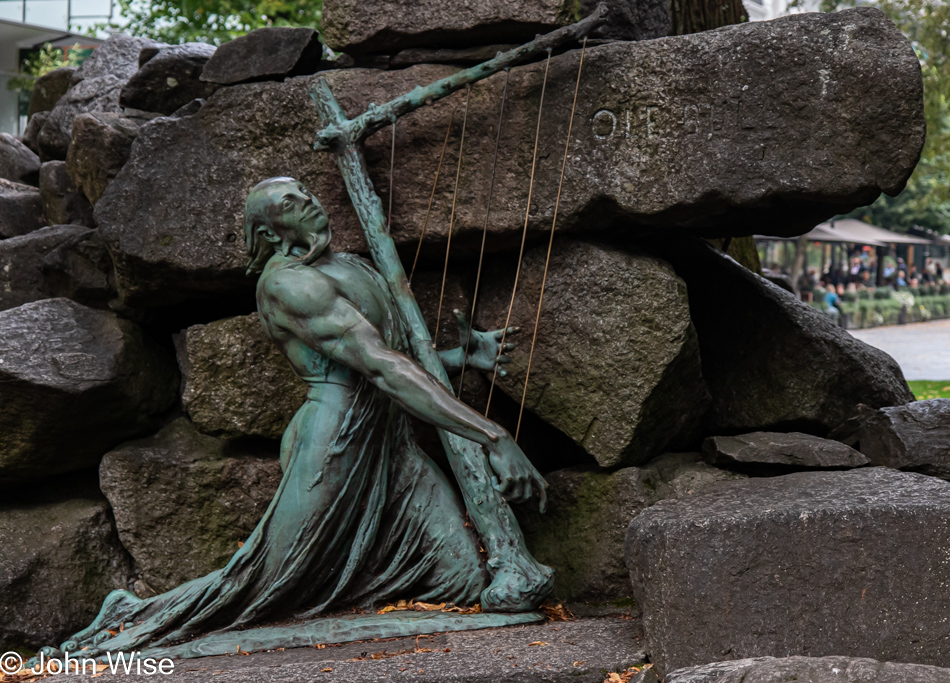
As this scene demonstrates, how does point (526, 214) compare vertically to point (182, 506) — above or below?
above

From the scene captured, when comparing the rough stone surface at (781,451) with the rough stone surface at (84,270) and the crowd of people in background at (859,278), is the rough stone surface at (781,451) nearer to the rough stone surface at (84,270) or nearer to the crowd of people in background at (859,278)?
the rough stone surface at (84,270)

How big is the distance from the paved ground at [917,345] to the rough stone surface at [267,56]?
697 centimetres

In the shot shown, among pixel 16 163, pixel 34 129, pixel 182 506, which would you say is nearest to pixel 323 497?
pixel 182 506

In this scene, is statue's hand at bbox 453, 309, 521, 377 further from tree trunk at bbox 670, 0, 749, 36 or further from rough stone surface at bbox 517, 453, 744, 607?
tree trunk at bbox 670, 0, 749, 36

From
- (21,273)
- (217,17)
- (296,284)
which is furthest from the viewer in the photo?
(217,17)

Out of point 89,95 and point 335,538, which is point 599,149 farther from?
point 89,95

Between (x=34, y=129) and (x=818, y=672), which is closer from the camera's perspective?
(x=818, y=672)

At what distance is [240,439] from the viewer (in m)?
4.25

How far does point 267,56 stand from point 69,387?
1.66 metres

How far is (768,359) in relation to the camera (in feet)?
14.1

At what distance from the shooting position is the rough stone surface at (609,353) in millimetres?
3824

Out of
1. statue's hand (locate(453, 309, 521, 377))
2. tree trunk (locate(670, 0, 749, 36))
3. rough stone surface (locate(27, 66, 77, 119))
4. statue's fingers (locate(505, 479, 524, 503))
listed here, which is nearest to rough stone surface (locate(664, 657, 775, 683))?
statue's fingers (locate(505, 479, 524, 503))

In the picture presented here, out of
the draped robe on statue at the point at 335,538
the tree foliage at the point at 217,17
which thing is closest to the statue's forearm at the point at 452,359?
the draped robe on statue at the point at 335,538

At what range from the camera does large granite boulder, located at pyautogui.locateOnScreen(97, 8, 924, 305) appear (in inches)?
143
